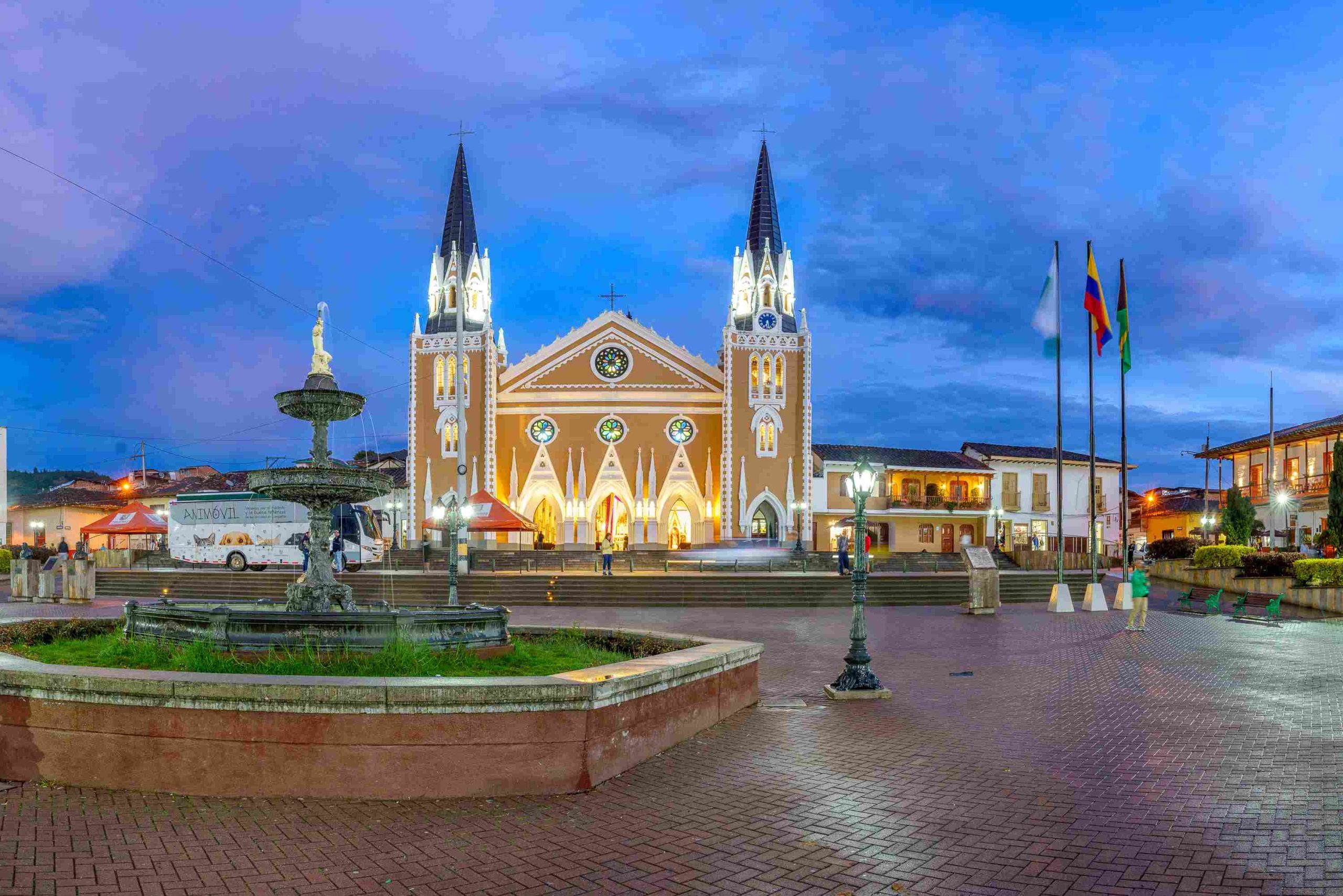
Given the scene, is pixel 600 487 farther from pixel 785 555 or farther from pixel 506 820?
pixel 506 820

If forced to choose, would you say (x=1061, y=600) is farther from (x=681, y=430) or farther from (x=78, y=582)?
(x=78, y=582)

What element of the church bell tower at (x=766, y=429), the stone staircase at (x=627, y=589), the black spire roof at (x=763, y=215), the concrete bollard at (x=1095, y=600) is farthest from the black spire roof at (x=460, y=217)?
the concrete bollard at (x=1095, y=600)

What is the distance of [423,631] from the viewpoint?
9.62m

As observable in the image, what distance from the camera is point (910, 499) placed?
58.1m

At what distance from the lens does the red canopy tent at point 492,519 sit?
34.8 metres

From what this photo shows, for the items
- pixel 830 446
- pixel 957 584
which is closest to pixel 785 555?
pixel 957 584

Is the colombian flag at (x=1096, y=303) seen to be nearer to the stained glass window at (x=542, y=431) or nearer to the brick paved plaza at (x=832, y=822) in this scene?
the brick paved plaza at (x=832, y=822)

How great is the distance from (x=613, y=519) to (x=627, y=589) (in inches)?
845

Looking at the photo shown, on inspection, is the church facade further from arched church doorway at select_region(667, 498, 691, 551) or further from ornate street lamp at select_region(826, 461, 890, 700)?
ornate street lamp at select_region(826, 461, 890, 700)

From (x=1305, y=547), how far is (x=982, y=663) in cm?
3686

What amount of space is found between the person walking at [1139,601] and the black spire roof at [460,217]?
40491 mm

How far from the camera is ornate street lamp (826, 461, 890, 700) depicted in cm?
1153

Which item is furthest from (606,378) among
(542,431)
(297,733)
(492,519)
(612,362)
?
(297,733)

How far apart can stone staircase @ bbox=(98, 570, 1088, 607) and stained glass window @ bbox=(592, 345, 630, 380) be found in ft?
67.7
